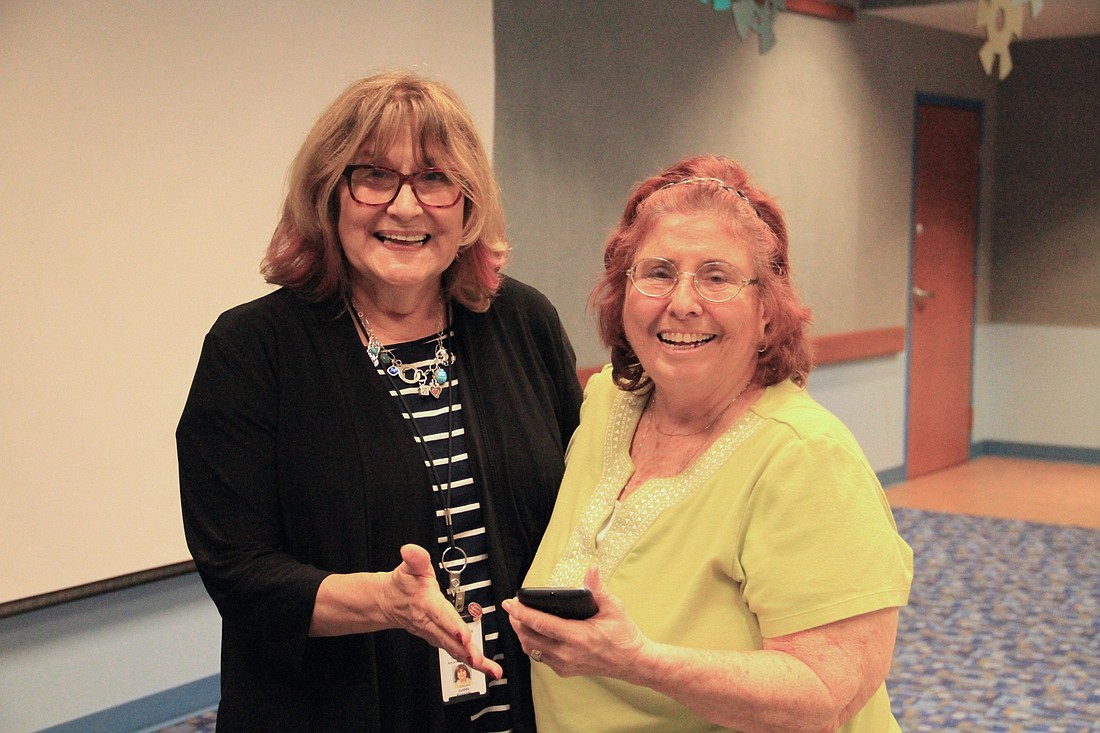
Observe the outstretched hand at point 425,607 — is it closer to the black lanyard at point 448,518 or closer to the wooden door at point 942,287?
the black lanyard at point 448,518

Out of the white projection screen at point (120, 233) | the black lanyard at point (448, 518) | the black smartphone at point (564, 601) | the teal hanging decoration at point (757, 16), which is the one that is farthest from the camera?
the teal hanging decoration at point (757, 16)

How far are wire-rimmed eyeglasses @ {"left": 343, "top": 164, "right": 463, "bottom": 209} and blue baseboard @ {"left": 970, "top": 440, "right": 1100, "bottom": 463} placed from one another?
311 inches

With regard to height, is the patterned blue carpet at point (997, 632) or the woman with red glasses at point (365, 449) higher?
the woman with red glasses at point (365, 449)

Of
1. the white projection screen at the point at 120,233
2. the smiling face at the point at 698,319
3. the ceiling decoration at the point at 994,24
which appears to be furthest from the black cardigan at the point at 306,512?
the ceiling decoration at the point at 994,24

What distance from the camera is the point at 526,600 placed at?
133 cm

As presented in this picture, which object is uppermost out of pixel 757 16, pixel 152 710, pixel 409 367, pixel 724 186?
pixel 757 16

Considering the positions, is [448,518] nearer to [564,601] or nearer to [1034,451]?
[564,601]

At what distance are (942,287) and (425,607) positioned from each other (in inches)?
296

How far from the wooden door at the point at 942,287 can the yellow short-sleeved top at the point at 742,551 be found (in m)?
6.86

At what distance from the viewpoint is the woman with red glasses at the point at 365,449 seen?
1.65m

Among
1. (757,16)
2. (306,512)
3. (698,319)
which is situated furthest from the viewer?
(757,16)

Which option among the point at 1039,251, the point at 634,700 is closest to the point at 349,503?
the point at 634,700

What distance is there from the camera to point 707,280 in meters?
1.55

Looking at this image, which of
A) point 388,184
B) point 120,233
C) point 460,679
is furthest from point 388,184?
point 120,233
